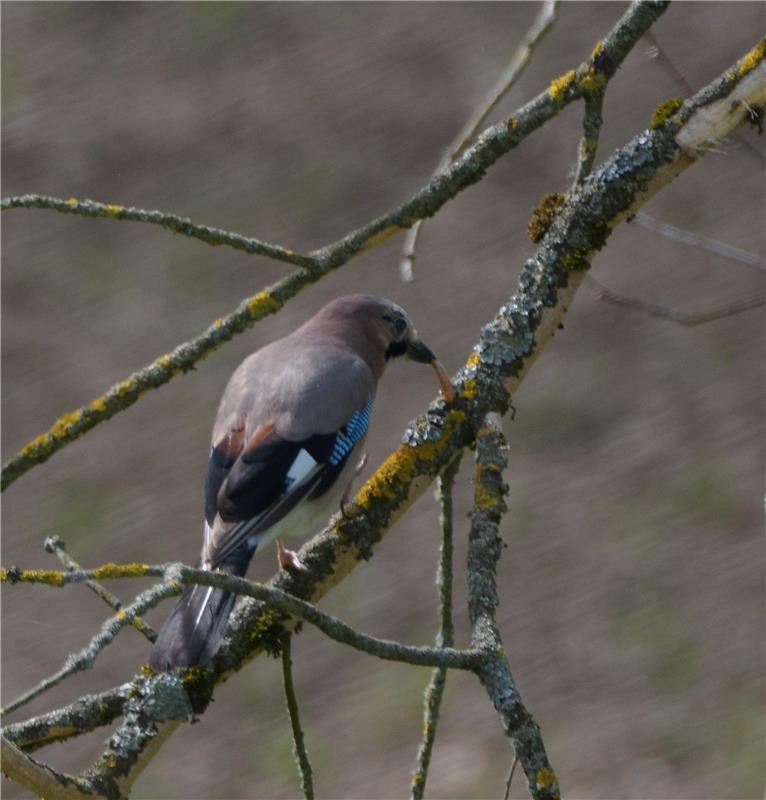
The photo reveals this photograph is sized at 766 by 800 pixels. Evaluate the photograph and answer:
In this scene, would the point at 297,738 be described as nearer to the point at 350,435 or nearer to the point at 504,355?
the point at 504,355

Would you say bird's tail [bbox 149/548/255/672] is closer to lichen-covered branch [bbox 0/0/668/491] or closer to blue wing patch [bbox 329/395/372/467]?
lichen-covered branch [bbox 0/0/668/491]

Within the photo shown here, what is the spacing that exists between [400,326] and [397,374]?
7.21 feet

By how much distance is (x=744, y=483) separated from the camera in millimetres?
5418

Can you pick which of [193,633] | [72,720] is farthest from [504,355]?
[72,720]

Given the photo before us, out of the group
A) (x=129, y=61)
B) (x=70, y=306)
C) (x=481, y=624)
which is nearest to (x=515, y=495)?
(x=70, y=306)

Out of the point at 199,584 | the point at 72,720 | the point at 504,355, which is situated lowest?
the point at 199,584

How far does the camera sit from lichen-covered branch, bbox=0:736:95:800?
174 cm

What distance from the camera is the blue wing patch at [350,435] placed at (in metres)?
3.01

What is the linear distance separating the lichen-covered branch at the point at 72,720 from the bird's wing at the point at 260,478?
1.76 feet

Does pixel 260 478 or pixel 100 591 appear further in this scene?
pixel 260 478

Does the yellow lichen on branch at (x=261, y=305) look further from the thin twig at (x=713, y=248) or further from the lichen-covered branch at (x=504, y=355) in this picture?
the thin twig at (x=713, y=248)

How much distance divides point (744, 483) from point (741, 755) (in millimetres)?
1185

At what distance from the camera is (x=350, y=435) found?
308 cm

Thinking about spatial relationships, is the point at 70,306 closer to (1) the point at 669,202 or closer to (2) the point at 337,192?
(2) the point at 337,192
